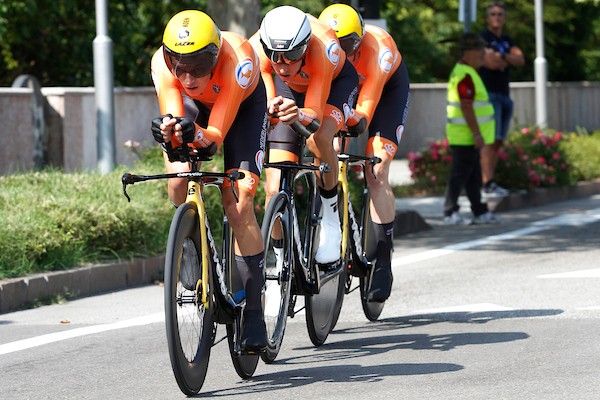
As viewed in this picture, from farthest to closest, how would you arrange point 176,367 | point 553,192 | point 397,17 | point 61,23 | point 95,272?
point 397,17 < point 61,23 < point 553,192 < point 95,272 < point 176,367

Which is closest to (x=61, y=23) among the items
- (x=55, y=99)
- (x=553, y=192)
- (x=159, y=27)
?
(x=159, y=27)

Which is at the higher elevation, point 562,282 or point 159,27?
point 159,27

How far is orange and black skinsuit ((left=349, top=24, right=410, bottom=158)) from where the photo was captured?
8586 mm

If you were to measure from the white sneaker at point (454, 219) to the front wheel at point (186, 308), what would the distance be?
29.1 ft

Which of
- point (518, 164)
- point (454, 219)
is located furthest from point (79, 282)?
point (518, 164)

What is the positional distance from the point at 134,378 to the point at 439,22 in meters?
27.5

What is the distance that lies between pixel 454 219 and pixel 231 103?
876 centimetres

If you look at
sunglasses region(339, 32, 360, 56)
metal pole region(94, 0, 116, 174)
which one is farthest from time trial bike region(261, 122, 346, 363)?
metal pole region(94, 0, 116, 174)

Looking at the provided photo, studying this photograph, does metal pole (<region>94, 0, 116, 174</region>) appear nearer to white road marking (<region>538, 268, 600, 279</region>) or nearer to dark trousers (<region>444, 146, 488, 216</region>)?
dark trousers (<region>444, 146, 488, 216</region>)

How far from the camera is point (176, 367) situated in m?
6.14

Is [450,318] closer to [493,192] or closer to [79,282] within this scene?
[79,282]

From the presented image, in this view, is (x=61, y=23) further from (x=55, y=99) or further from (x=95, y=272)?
(x=95, y=272)

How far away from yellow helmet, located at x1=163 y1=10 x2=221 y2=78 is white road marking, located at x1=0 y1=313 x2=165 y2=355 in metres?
2.29

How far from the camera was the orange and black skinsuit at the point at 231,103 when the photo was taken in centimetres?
663
